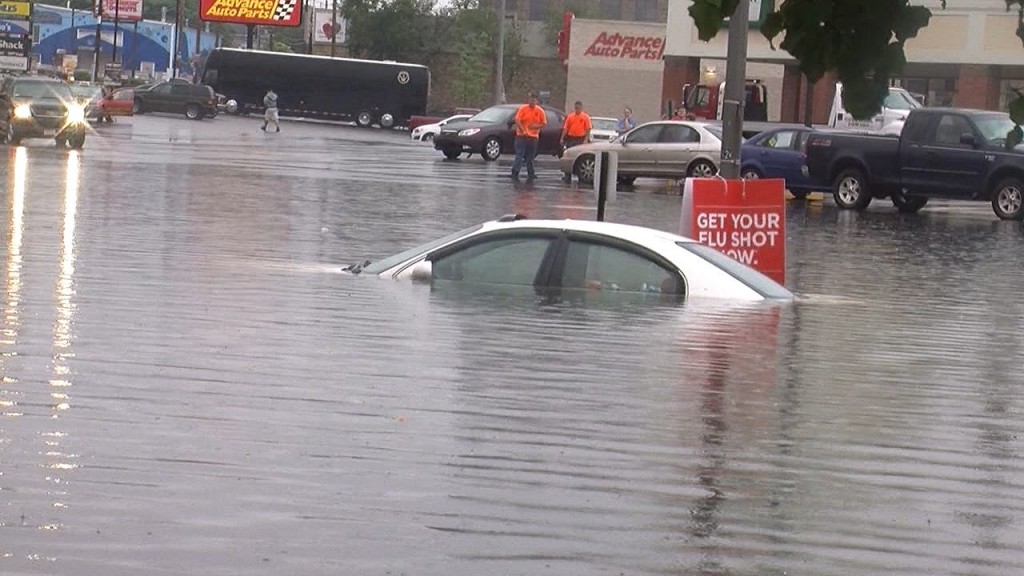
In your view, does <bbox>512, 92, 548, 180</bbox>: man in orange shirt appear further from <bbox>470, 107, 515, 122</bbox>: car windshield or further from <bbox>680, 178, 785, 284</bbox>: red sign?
<bbox>680, 178, 785, 284</bbox>: red sign

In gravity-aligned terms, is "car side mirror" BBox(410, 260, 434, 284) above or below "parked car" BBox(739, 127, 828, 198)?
below

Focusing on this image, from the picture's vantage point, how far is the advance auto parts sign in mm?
96062

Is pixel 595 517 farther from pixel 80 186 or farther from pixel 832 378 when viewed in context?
pixel 80 186

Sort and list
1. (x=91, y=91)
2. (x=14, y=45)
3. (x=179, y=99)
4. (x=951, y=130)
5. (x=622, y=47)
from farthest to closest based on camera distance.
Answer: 1. (x=179, y=99)
2. (x=622, y=47)
3. (x=14, y=45)
4. (x=91, y=91)
5. (x=951, y=130)

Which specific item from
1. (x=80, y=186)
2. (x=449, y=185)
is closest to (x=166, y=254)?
(x=80, y=186)

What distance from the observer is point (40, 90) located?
144 feet

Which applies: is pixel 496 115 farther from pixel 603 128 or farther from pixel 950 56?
pixel 950 56

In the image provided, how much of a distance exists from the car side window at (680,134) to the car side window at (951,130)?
6.53 m

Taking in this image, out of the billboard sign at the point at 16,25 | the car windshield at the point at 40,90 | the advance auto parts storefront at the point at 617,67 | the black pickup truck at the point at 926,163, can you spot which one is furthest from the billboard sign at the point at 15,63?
the black pickup truck at the point at 926,163

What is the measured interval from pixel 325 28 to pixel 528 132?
72098 millimetres

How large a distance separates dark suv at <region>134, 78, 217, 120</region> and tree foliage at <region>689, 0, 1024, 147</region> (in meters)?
73.8

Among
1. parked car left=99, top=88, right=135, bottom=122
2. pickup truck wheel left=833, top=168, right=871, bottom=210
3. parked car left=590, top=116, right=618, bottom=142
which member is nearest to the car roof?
pickup truck wheel left=833, top=168, right=871, bottom=210

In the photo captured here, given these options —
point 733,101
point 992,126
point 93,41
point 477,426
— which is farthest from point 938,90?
point 93,41

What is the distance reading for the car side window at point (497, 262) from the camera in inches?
524
